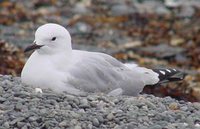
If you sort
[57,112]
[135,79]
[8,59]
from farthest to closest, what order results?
[8,59] < [135,79] < [57,112]

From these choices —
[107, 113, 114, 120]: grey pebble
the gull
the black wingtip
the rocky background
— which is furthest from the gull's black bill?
the black wingtip

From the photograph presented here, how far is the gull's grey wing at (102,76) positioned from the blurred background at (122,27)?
9.10 feet

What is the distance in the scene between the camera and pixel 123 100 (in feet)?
19.2

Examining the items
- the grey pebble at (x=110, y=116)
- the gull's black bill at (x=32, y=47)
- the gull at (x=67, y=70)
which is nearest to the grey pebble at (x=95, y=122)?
the grey pebble at (x=110, y=116)

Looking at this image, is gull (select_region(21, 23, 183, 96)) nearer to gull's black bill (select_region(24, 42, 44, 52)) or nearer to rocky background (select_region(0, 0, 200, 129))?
gull's black bill (select_region(24, 42, 44, 52))

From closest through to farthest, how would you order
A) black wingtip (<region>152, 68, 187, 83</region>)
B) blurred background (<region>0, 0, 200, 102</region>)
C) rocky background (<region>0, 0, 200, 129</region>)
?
1. rocky background (<region>0, 0, 200, 129</region>)
2. black wingtip (<region>152, 68, 187, 83</region>)
3. blurred background (<region>0, 0, 200, 102</region>)

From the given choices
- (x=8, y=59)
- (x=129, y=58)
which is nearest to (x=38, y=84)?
(x=8, y=59)

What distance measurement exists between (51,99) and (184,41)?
21.4ft

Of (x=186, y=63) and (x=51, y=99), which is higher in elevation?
(x=51, y=99)

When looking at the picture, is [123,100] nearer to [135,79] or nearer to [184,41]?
[135,79]

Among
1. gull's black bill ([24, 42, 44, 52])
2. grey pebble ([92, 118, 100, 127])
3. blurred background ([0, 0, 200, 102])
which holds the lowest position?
blurred background ([0, 0, 200, 102])

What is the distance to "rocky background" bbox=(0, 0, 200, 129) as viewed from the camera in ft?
17.6

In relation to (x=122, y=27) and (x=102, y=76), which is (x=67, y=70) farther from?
(x=122, y=27)

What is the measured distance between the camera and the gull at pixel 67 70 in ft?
19.8
